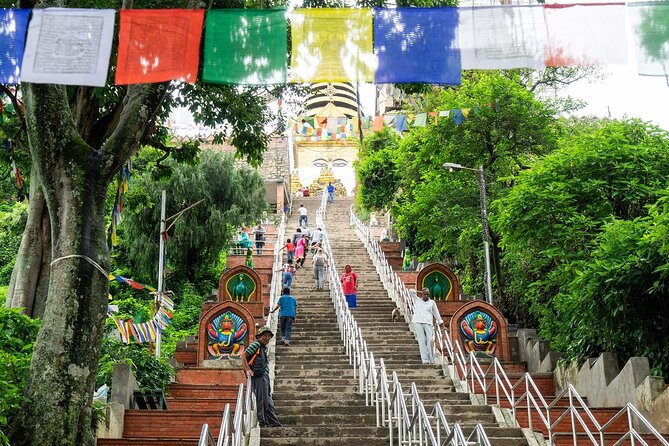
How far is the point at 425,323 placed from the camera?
16.2 meters

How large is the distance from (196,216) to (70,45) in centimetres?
2234

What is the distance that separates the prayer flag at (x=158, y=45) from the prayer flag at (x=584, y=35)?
4.78 meters

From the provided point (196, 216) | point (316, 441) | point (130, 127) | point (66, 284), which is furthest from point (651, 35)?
point (196, 216)

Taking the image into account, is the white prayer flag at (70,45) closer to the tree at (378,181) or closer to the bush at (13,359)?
the bush at (13,359)

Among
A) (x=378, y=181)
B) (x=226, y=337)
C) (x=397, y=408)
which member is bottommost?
(x=397, y=408)

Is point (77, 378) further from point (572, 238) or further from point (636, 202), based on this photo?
point (636, 202)

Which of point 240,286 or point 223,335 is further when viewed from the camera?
point 240,286

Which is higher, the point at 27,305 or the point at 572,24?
the point at 572,24

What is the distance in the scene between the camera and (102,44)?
10.5 m

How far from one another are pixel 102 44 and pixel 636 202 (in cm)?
1237

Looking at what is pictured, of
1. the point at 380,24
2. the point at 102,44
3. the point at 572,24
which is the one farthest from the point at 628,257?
the point at 102,44

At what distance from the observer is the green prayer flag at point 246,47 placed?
11367 millimetres

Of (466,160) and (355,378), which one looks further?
(466,160)

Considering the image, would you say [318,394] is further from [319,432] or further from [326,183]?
[326,183]
